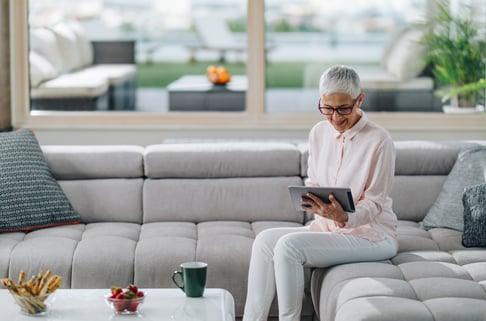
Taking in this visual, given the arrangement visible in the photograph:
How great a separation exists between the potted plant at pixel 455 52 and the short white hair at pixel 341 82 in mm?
2040

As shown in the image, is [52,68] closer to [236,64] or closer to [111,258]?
[236,64]

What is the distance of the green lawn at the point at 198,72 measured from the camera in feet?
18.3

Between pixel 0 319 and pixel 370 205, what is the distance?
1467mm

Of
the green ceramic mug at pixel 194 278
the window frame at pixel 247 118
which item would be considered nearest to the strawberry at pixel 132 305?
the green ceramic mug at pixel 194 278

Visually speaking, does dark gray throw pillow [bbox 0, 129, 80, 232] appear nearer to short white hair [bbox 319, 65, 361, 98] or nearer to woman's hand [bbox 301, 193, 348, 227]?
woman's hand [bbox 301, 193, 348, 227]

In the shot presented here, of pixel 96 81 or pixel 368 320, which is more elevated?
pixel 96 81

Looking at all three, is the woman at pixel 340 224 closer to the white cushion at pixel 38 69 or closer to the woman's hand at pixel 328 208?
the woman's hand at pixel 328 208

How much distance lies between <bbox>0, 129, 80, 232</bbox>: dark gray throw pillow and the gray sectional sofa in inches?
2.3

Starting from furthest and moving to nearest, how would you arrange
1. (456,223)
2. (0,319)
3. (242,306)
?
(456,223), (242,306), (0,319)

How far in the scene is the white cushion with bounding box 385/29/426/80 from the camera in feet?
18.3

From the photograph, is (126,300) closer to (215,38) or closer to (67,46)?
(215,38)

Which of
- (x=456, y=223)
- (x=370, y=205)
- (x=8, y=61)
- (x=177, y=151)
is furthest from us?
(x=8, y=61)

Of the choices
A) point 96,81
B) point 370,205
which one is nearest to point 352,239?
point 370,205

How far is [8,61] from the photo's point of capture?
546cm
